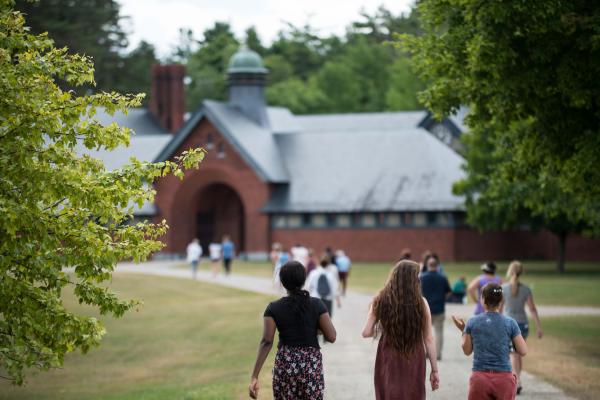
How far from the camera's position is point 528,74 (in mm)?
16484

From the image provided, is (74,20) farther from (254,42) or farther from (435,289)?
(254,42)

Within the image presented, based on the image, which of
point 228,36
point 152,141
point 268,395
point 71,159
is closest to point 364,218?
point 152,141

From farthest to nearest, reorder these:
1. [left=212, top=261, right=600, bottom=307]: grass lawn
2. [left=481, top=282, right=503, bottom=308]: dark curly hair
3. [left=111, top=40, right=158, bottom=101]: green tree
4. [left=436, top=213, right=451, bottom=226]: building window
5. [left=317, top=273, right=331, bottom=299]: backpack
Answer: [left=111, top=40, right=158, bottom=101]: green tree → [left=436, top=213, right=451, bottom=226]: building window → [left=212, top=261, right=600, bottom=307]: grass lawn → [left=317, top=273, right=331, bottom=299]: backpack → [left=481, top=282, right=503, bottom=308]: dark curly hair

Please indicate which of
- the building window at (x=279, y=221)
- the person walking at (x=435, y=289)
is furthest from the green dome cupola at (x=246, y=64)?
the person walking at (x=435, y=289)

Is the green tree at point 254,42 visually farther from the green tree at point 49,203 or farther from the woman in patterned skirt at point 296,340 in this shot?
the woman in patterned skirt at point 296,340

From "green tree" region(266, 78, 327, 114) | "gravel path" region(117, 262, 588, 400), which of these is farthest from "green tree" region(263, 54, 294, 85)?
"gravel path" region(117, 262, 588, 400)

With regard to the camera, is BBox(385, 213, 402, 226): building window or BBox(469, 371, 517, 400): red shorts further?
BBox(385, 213, 402, 226): building window

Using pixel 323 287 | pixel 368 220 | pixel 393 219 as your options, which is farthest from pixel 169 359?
pixel 368 220

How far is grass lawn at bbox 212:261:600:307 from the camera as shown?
3259 cm

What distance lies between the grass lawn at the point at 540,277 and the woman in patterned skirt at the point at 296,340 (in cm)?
2271

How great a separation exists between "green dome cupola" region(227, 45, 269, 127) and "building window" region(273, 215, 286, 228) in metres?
7.24

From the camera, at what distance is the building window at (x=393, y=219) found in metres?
55.0

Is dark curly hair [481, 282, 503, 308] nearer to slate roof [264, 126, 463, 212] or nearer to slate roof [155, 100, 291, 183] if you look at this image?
slate roof [264, 126, 463, 212]

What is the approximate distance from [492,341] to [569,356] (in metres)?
9.76
